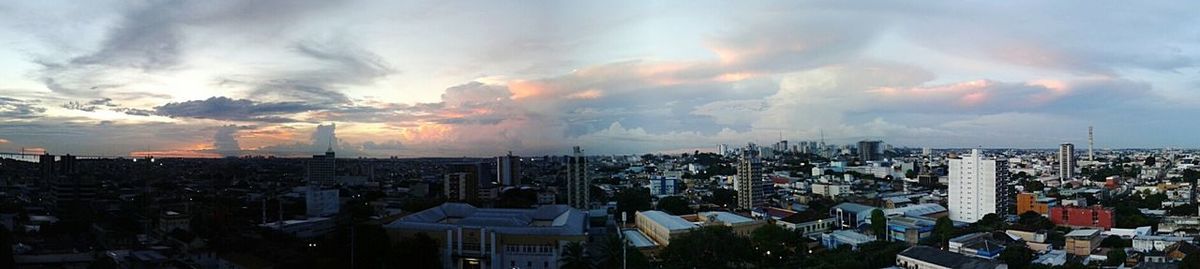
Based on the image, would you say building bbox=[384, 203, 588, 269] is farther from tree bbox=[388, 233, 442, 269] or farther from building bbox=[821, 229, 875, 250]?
building bbox=[821, 229, 875, 250]

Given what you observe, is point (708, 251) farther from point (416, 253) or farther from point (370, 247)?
point (370, 247)

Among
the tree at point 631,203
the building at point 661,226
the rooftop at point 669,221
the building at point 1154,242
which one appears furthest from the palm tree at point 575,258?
the building at point 1154,242

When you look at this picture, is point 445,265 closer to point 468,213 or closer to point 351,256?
point 351,256

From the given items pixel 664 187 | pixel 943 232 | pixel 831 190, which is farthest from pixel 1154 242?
pixel 664 187

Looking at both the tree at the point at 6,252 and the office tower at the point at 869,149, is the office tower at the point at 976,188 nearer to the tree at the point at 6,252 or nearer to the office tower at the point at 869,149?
the tree at the point at 6,252

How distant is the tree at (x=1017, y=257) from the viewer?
380 inches

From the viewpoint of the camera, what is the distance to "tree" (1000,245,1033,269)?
31.7 ft

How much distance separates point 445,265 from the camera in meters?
9.08

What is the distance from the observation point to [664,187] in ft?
78.2

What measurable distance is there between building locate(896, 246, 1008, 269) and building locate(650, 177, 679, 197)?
44.8 feet

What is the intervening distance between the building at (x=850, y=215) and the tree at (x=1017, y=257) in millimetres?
5174

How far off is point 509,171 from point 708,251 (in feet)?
60.0

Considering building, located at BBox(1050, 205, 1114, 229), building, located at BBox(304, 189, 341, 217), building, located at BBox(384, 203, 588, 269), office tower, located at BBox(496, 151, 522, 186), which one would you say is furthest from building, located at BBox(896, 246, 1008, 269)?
office tower, located at BBox(496, 151, 522, 186)

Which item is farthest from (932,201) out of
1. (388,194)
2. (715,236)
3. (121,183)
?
(121,183)
